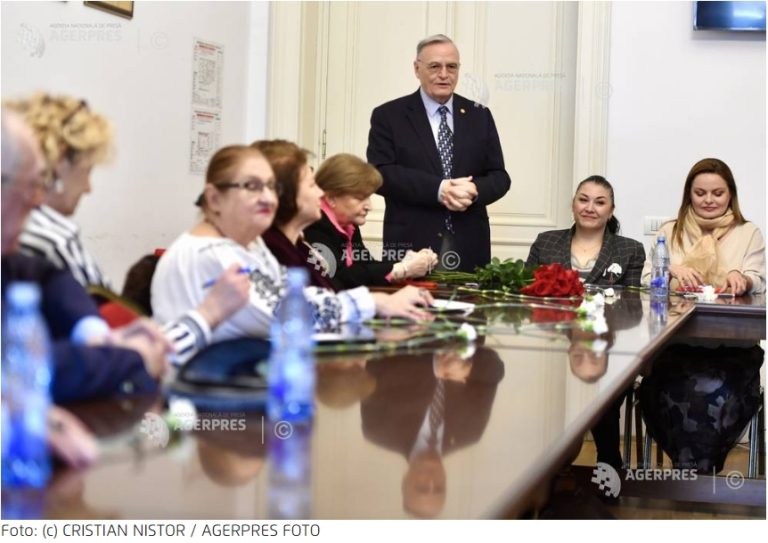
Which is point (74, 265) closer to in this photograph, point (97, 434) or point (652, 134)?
point (97, 434)

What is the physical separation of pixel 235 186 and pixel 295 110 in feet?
14.6

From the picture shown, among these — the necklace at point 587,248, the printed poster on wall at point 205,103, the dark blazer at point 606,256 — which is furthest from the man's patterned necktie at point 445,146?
the printed poster on wall at point 205,103

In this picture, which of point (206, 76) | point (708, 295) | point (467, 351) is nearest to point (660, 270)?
point (708, 295)

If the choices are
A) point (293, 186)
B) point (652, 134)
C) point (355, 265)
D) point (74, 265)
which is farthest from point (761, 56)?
point (74, 265)

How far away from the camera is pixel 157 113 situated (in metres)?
1.60

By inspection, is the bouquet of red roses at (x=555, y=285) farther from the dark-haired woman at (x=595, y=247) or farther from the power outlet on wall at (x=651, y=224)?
the power outlet on wall at (x=651, y=224)

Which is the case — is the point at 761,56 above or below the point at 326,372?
above

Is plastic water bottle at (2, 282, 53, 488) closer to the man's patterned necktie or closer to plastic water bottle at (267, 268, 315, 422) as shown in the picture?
plastic water bottle at (267, 268, 315, 422)

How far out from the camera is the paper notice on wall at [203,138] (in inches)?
63.7

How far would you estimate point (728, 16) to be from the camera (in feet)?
18.2

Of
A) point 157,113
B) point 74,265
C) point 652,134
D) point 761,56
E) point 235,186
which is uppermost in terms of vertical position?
point 761,56

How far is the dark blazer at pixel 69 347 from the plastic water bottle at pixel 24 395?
2.3 inches
